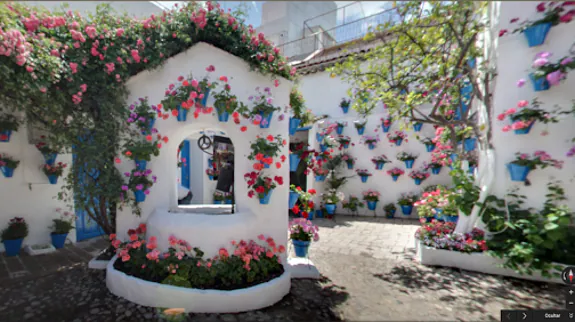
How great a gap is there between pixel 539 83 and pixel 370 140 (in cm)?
746

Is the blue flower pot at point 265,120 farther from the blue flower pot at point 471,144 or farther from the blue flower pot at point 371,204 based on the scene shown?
the blue flower pot at point 371,204

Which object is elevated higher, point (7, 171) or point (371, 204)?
point (7, 171)

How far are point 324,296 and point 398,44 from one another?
3044mm

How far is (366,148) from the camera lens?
8.61m

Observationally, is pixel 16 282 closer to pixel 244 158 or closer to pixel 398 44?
pixel 244 158

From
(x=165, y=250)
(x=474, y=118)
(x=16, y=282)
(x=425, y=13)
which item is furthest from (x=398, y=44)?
(x=16, y=282)

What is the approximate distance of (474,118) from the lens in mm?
1209

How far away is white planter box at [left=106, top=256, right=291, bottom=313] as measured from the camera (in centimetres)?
266

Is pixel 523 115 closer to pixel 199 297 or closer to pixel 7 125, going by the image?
pixel 199 297

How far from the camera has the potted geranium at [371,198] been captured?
8.31 m

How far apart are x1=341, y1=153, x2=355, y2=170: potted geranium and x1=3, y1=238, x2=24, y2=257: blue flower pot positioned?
878 centimetres

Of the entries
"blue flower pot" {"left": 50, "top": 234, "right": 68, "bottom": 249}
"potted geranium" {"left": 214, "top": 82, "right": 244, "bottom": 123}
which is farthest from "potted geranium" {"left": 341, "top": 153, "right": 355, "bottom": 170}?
"blue flower pot" {"left": 50, "top": 234, "right": 68, "bottom": 249}

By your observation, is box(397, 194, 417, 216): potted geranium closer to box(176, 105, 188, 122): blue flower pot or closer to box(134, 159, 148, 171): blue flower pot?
box(176, 105, 188, 122): blue flower pot

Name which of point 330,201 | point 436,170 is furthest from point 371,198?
point 436,170
